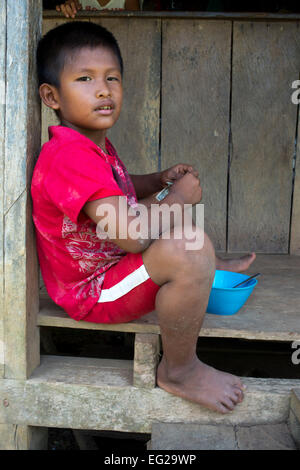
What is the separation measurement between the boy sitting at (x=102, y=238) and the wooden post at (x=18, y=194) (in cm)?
6

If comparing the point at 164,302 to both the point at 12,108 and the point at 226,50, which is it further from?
the point at 226,50

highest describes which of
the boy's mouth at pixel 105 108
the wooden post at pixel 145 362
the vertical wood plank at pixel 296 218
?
the boy's mouth at pixel 105 108

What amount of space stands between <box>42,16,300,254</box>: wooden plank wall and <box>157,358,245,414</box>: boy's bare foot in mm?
1294

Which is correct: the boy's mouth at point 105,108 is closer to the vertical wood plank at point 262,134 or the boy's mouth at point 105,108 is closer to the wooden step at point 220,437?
the wooden step at point 220,437

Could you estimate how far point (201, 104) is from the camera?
295 cm

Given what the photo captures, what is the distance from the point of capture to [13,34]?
5.85 feet

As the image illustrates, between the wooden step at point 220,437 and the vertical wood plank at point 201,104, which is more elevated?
the vertical wood plank at point 201,104

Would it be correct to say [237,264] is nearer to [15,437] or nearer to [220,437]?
[220,437]

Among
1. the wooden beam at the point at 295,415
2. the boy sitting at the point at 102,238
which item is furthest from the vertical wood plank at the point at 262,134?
the wooden beam at the point at 295,415

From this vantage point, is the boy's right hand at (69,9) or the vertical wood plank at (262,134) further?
the vertical wood plank at (262,134)

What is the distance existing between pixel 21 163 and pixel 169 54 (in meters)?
1.39

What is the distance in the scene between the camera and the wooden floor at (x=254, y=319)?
1955 mm

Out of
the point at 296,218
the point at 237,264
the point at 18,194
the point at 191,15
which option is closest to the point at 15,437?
the point at 18,194
